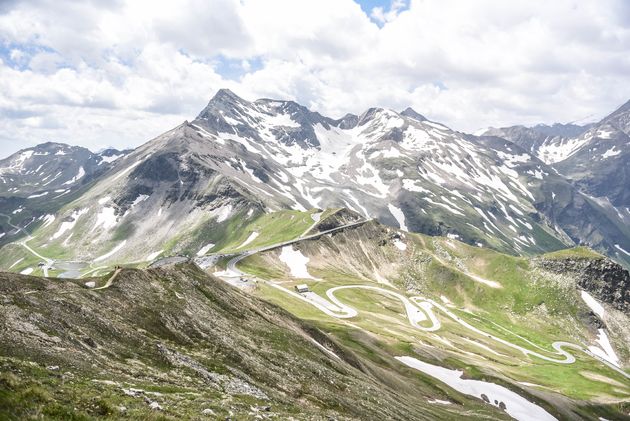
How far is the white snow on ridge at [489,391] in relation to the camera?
3386 inches

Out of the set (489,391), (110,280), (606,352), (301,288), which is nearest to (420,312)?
(301,288)

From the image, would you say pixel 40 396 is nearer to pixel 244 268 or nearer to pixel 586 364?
pixel 244 268

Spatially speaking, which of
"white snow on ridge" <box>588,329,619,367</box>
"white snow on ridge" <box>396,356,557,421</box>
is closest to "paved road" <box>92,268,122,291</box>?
"white snow on ridge" <box>396,356,557,421</box>

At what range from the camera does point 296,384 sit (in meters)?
45.8

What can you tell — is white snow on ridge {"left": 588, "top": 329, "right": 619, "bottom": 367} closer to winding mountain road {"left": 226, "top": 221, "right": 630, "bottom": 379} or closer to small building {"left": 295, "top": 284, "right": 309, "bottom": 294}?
winding mountain road {"left": 226, "top": 221, "right": 630, "bottom": 379}

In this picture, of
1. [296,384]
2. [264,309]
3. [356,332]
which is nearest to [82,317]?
[296,384]

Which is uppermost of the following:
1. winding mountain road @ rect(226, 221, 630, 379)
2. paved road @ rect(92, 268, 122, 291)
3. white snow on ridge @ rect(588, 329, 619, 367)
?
paved road @ rect(92, 268, 122, 291)

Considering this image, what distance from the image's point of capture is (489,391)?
3575 inches

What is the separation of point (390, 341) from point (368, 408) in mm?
58247

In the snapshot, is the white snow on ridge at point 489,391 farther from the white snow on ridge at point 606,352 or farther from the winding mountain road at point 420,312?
the white snow on ridge at point 606,352

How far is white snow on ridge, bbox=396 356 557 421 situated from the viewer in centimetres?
8600

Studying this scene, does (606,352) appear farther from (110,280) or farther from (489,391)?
(110,280)

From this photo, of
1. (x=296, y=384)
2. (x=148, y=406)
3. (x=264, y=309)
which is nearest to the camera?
(x=148, y=406)

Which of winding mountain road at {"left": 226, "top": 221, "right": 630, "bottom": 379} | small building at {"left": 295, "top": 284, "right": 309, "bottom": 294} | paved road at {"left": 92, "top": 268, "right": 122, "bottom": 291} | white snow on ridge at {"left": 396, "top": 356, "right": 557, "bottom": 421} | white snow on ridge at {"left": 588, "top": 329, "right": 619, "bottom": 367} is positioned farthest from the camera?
white snow on ridge at {"left": 588, "top": 329, "right": 619, "bottom": 367}
